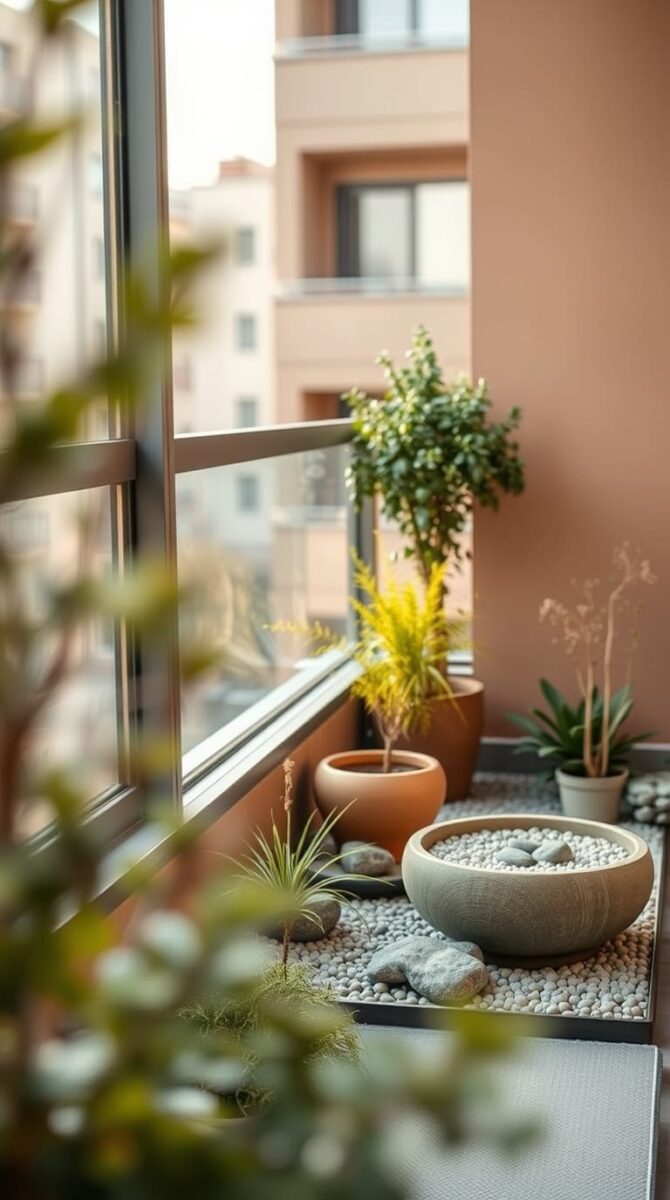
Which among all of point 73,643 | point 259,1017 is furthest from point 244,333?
point 73,643

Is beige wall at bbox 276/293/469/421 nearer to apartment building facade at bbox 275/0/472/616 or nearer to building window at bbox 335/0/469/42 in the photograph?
apartment building facade at bbox 275/0/472/616

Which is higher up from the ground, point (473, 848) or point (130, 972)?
point (130, 972)

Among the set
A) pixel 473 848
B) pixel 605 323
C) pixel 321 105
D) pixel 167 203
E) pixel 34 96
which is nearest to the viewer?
pixel 34 96

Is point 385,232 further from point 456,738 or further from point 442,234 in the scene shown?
point 456,738

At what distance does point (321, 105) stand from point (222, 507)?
8487 mm

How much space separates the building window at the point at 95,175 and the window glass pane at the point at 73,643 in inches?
25.6

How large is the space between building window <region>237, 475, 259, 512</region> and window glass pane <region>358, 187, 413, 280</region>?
7.83m

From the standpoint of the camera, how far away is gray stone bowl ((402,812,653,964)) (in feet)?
10.2

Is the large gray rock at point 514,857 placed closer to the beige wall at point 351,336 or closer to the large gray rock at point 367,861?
the large gray rock at point 367,861

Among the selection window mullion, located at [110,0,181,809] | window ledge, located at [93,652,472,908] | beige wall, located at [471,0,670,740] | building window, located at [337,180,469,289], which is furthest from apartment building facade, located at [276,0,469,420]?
window mullion, located at [110,0,181,809]

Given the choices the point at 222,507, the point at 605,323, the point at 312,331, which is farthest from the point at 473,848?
the point at 312,331

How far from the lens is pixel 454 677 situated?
507 centimetres

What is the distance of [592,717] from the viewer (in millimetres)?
4574

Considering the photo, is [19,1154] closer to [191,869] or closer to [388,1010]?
[191,869]
